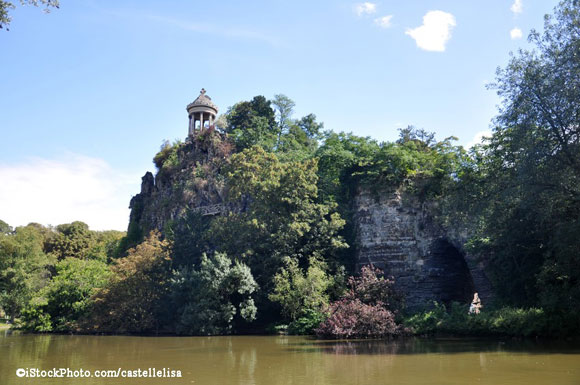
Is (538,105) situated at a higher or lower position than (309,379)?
higher

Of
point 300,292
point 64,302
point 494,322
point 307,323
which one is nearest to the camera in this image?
point 494,322

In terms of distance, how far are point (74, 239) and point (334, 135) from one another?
110 ft

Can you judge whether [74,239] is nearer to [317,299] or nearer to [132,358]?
[317,299]

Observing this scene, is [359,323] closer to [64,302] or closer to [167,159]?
[64,302]

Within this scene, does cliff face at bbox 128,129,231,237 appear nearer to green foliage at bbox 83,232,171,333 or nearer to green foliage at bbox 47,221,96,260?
green foliage at bbox 83,232,171,333

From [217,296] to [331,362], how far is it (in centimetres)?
1168

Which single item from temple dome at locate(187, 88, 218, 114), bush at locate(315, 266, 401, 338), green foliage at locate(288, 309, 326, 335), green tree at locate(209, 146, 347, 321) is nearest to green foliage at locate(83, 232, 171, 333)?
green tree at locate(209, 146, 347, 321)

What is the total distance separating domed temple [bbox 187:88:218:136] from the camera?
133 ft

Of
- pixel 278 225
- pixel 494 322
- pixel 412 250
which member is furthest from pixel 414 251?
pixel 494 322

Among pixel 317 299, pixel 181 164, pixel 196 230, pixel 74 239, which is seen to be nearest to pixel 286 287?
pixel 317 299

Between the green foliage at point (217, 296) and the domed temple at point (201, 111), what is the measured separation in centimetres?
2054

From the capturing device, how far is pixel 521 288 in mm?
17422

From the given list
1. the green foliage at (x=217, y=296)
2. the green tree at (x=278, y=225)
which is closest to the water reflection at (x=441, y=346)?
the green foliage at (x=217, y=296)

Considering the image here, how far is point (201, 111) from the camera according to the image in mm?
40500
